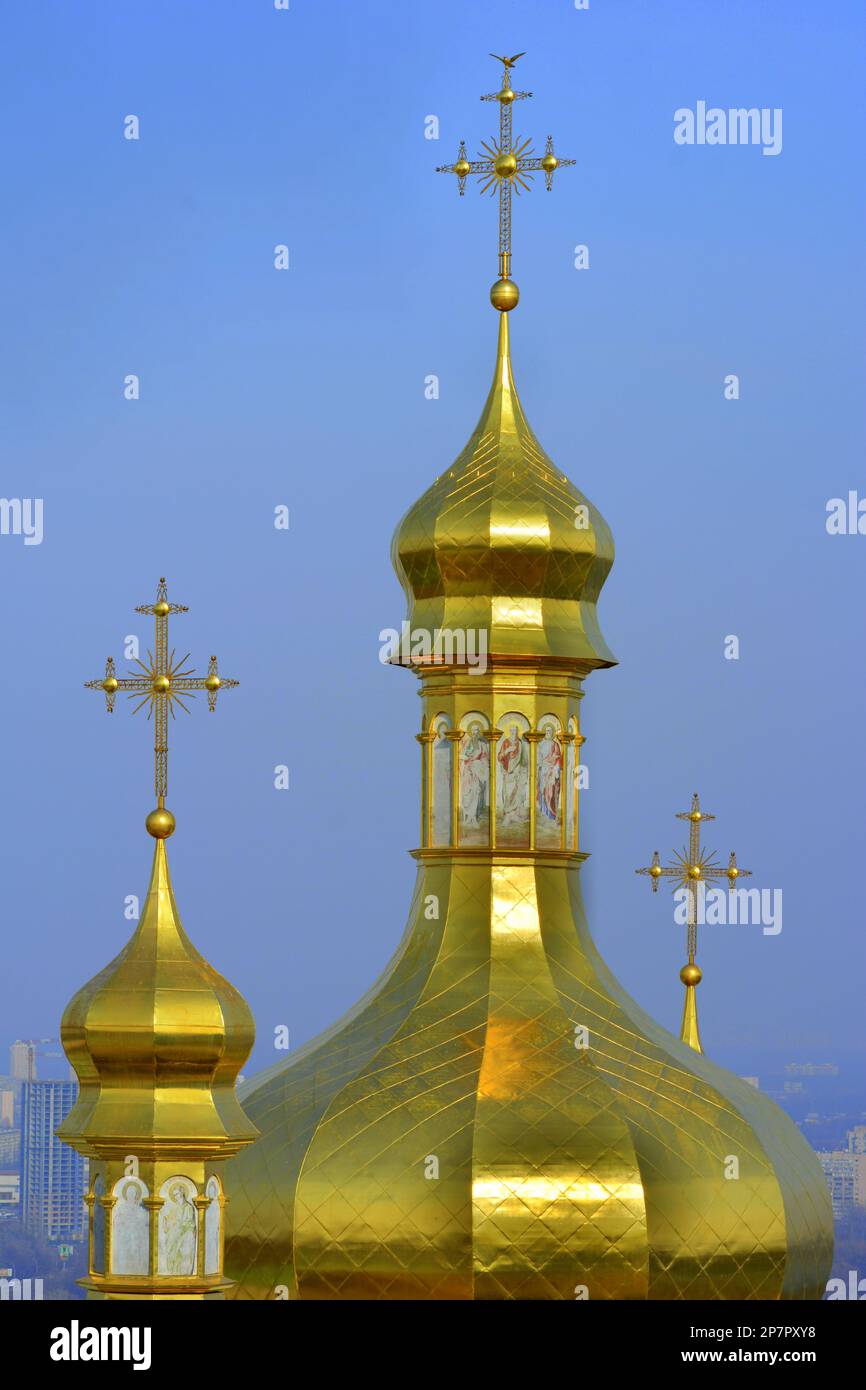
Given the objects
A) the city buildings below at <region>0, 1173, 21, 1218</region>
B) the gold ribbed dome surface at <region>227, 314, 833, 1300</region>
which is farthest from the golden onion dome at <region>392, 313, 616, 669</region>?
the city buildings below at <region>0, 1173, 21, 1218</region>

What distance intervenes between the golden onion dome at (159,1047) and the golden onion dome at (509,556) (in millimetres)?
6295

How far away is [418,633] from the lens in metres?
62.9

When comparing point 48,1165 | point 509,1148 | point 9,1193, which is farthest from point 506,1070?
point 9,1193

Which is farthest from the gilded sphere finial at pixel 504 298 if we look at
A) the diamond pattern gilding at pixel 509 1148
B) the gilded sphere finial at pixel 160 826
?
the gilded sphere finial at pixel 160 826

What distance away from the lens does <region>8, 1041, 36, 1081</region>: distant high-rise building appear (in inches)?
2445

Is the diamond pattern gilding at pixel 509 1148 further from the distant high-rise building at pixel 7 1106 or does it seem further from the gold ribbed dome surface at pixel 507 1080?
the distant high-rise building at pixel 7 1106

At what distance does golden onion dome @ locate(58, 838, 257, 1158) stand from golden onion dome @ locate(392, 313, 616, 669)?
629 cm

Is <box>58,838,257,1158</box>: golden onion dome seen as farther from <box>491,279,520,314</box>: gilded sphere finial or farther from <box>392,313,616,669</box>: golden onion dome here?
<box>491,279,520,314</box>: gilded sphere finial

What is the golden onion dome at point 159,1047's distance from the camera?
57.0 meters

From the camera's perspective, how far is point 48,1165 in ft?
199

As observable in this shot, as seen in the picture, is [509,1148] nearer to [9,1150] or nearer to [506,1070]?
[506,1070]
